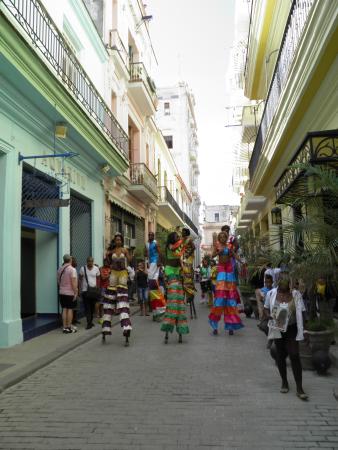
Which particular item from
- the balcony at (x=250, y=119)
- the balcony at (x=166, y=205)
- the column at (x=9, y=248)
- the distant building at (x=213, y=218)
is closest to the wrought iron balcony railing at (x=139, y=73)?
the balcony at (x=250, y=119)

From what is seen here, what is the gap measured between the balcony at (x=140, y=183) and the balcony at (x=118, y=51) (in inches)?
153

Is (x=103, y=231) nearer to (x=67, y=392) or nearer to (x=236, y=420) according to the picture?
(x=67, y=392)

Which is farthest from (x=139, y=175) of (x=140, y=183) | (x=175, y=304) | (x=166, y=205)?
(x=175, y=304)

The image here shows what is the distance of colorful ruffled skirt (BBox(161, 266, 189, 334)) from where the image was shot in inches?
319

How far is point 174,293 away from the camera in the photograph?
8.17 meters

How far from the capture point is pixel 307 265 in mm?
4605

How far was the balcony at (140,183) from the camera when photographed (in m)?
18.5

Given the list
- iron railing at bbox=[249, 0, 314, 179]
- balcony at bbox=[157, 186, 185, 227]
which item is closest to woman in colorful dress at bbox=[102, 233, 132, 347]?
iron railing at bbox=[249, 0, 314, 179]

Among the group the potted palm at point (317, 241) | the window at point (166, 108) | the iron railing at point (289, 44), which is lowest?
the potted palm at point (317, 241)

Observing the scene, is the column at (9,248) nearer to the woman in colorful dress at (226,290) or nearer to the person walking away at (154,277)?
the person walking away at (154,277)

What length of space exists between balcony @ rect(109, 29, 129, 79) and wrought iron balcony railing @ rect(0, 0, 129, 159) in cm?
271

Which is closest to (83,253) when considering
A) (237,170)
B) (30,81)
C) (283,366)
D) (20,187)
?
(20,187)

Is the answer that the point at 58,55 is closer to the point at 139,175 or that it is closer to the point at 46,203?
the point at 46,203

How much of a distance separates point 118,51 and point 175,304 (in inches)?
443
